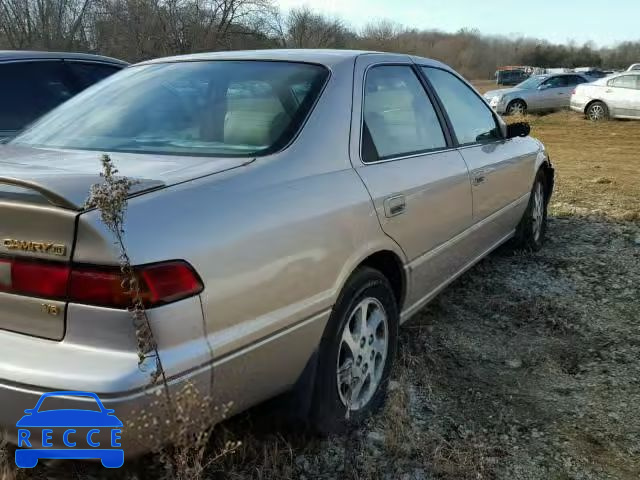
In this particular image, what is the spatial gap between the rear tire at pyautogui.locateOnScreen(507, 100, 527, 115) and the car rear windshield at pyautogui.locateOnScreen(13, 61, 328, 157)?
1906 centimetres

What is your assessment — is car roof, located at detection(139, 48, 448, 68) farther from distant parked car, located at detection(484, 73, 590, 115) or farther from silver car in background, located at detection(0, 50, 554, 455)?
distant parked car, located at detection(484, 73, 590, 115)

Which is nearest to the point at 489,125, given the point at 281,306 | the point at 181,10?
the point at 281,306

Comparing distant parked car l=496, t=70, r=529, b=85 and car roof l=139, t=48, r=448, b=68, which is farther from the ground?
distant parked car l=496, t=70, r=529, b=85

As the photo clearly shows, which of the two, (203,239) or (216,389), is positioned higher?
(203,239)

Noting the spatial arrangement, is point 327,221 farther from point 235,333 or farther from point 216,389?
point 216,389

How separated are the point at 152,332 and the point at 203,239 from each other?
30 centimetres

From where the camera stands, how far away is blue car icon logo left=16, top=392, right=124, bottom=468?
5.60 feet

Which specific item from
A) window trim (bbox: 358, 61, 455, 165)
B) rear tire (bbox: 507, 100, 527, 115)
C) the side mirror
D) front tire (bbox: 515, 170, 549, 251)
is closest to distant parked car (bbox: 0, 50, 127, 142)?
window trim (bbox: 358, 61, 455, 165)

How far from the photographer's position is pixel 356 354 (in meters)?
2.62

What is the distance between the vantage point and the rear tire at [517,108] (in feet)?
67.2

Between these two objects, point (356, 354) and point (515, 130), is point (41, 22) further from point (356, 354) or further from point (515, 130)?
point (356, 354)

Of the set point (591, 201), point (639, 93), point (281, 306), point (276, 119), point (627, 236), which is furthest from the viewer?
point (639, 93)

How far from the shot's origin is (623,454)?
2543 mm

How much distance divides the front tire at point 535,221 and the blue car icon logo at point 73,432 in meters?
3.94
